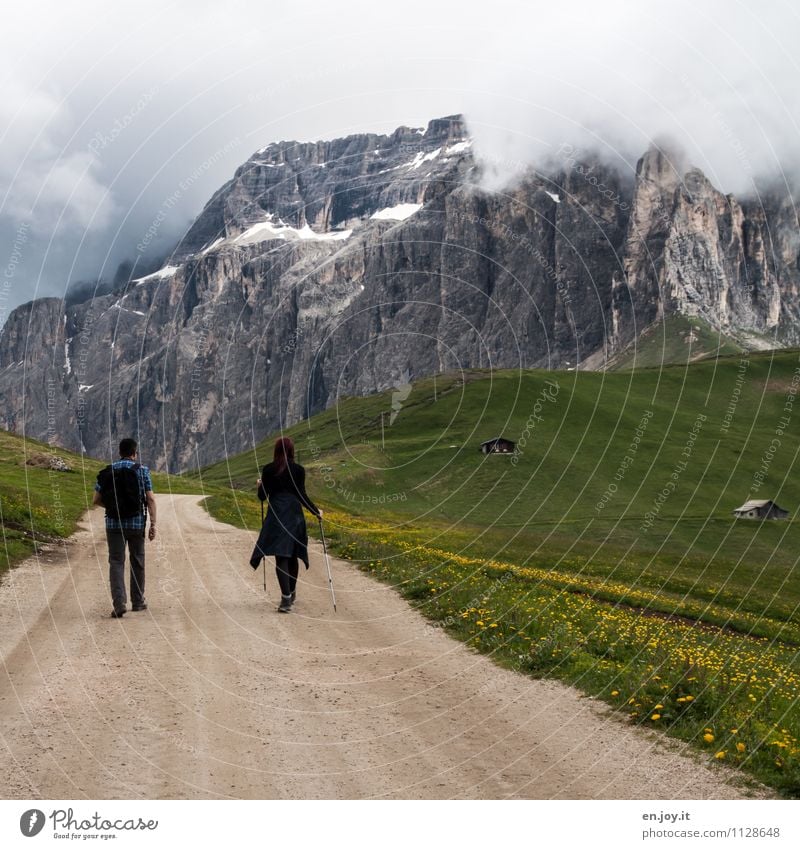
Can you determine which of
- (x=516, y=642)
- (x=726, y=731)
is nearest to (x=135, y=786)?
(x=726, y=731)

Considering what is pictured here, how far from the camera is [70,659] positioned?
12.5 meters

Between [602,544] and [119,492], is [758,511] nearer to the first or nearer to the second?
[602,544]

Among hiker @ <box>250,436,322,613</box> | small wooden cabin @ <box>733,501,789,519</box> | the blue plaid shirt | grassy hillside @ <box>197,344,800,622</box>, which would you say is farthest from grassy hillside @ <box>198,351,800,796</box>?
the blue plaid shirt

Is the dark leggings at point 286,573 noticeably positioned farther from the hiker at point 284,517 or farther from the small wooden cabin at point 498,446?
the small wooden cabin at point 498,446

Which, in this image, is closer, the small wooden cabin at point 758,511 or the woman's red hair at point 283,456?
the woman's red hair at point 283,456

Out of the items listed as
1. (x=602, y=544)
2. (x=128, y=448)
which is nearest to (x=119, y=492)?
(x=128, y=448)

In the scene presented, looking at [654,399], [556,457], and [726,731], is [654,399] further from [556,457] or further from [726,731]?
[726,731]

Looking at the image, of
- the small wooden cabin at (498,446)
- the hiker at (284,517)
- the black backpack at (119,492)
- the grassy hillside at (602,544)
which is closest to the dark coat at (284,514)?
the hiker at (284,517)

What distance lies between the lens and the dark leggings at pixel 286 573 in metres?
17.3

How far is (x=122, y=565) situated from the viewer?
53.7 ft

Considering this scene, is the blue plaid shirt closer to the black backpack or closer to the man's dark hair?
the black backpack

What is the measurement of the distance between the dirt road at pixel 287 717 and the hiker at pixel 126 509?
89 centimetres

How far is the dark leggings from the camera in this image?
1733 cm

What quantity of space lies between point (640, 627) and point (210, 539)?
744 inches
